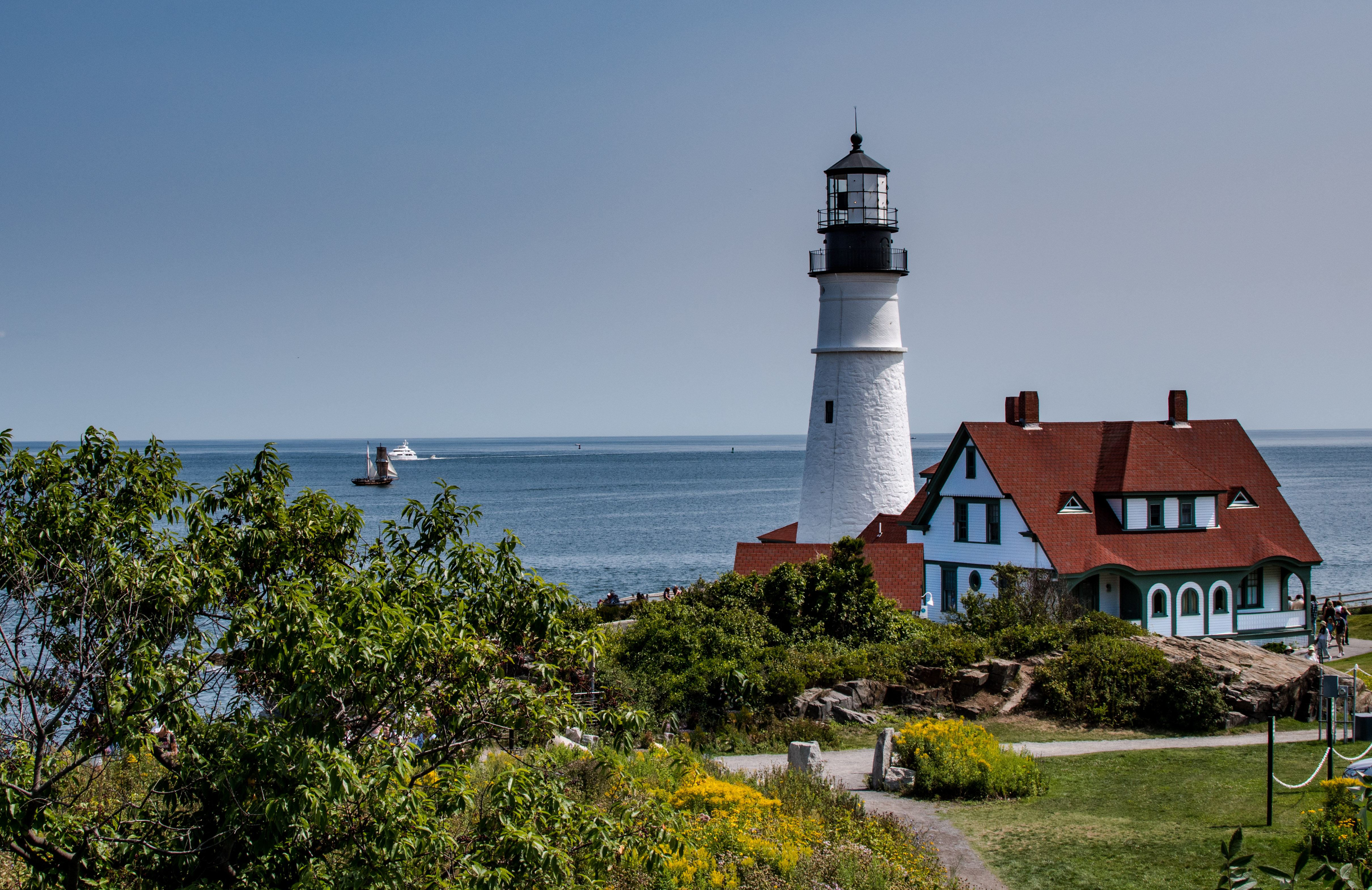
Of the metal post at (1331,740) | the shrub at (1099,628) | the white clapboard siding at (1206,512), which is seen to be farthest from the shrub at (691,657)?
the white clapboard siding at (1206,512)

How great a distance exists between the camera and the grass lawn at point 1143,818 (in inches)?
526

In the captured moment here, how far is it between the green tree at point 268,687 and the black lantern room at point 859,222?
101ft

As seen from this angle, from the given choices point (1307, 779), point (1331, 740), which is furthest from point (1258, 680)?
point (1331, 740)

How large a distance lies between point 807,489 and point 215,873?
33.0m

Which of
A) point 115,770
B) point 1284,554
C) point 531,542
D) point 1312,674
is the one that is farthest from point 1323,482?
point 115,770

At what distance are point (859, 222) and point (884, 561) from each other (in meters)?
11.2

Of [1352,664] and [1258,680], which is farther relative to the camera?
[1352,664]

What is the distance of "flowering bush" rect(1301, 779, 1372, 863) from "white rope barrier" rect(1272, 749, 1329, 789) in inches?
83.0

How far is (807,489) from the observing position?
41.1 meters

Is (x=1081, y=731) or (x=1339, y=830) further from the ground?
(x=1339, y=830)

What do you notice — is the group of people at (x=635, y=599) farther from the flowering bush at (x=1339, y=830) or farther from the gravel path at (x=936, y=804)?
the flowering bush at (x=1339, y=830)

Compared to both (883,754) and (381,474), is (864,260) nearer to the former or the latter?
(883,754)

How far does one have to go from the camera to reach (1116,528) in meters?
36.2

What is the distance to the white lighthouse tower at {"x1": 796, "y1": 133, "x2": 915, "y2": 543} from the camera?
3947cm
